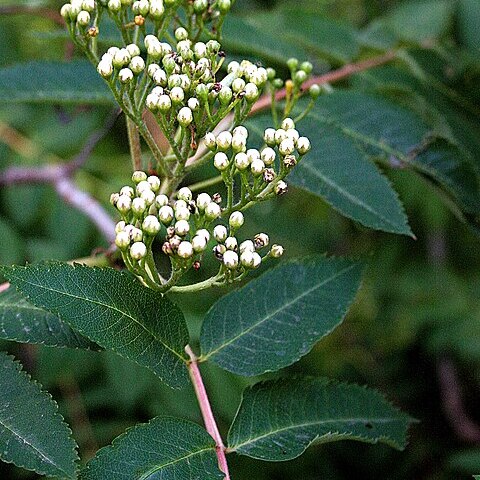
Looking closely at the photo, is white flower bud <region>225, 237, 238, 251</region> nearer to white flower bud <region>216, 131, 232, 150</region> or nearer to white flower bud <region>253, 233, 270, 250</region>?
white flower bud <region>253, 233, 270, 250</region>

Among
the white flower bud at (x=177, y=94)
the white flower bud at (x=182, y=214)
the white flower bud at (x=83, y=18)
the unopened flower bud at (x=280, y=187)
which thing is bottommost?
the white flower bud at (x=182, y=214)

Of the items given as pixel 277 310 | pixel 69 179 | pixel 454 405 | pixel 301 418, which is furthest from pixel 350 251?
pixel 301 418

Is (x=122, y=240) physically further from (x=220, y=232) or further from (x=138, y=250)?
(x=220, y=232)

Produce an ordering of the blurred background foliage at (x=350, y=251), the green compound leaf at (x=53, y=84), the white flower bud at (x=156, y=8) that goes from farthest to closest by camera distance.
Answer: the blurred background foliage at (x=350, y=251) → the green compound leaf at (x=53, y=84) → the white flower bud at (x=156, y=8)

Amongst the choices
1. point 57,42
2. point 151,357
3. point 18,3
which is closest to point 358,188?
point 151,357

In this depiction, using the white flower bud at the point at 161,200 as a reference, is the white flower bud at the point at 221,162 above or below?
above

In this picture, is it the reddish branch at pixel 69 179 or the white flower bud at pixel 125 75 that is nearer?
the white flower bud at pixel 125 75

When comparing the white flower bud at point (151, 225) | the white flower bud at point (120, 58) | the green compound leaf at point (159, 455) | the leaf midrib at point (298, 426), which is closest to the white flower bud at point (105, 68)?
the white flower bud at point (120, 58)

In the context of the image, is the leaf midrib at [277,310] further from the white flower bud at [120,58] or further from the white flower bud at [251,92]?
the white flower bud at [120,58]
